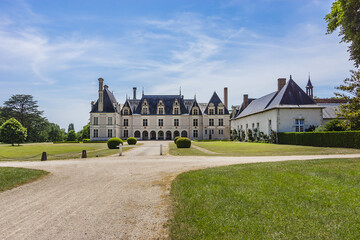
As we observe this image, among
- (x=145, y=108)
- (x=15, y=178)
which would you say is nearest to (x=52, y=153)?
(x=15, y=178)

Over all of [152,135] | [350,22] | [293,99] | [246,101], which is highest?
[246,101]

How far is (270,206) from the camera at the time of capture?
494 centimetres

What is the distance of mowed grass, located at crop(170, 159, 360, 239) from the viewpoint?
388cm

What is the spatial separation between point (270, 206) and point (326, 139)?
63.6 feet

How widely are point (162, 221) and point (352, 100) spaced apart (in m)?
20.5

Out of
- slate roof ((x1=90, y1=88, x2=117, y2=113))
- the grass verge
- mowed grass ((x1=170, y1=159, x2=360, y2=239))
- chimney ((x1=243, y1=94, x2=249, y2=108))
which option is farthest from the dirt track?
slate roof ((x1=90, y1=88, x2=117, y2=113))

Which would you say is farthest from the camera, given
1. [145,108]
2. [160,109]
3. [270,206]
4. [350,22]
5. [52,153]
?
[160,109]

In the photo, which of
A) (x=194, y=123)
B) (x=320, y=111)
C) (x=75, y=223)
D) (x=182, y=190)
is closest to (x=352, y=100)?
(x=320, y=111)

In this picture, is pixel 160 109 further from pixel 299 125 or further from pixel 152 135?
pixel 299 125

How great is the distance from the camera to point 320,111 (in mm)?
29266

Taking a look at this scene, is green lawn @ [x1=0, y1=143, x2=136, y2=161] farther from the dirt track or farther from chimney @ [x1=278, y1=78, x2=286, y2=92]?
chimney @ [x1=278, y1=78, x2=286, y2=92]

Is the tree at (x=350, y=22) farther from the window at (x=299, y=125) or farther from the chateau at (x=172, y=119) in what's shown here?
→ the chateau at (x=172, y=119)

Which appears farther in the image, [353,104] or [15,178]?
[353,104]

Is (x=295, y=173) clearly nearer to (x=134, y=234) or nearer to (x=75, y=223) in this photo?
(x=134, y=234)
